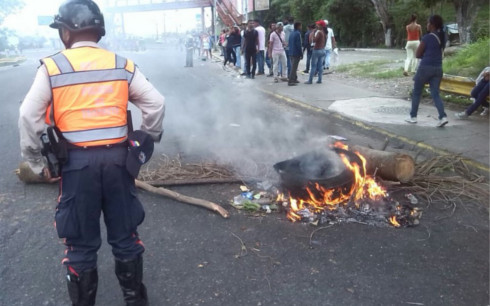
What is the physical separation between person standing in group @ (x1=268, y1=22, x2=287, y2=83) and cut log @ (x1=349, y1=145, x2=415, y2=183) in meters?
8.96

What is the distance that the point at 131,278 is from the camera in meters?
2.39

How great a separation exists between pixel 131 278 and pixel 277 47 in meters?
11.5

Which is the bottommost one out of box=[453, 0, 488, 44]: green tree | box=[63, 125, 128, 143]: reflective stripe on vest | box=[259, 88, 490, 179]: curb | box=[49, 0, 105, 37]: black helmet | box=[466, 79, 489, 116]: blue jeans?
box=[259, 88, 490, 179]: curb

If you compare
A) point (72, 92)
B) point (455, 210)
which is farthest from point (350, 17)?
point (72, 92)

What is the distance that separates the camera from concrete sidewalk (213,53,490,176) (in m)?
5.59

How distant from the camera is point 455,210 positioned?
153 inches

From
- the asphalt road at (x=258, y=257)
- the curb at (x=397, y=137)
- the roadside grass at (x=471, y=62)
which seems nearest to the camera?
the asphalt road at (x=258, y=257)

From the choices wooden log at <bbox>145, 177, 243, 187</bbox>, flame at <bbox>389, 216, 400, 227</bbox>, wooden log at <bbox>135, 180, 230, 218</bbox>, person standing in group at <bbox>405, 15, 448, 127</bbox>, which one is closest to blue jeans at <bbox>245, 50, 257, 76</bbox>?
person standing in group at <bbox>405, 15, 448, 127</bbox>

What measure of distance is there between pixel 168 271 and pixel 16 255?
128 centimetres

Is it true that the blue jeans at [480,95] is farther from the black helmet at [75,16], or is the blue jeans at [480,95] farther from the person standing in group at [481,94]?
the black helmet at [75,16]

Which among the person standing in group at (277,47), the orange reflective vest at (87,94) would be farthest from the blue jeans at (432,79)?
the person standing in group at (277,47)

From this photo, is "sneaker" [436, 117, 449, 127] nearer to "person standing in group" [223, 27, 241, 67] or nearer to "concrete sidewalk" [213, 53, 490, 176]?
"concrete sidewalk" [213, 53, 490, 176]

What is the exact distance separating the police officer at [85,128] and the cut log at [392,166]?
111 inches

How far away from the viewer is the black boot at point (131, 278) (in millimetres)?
2367
